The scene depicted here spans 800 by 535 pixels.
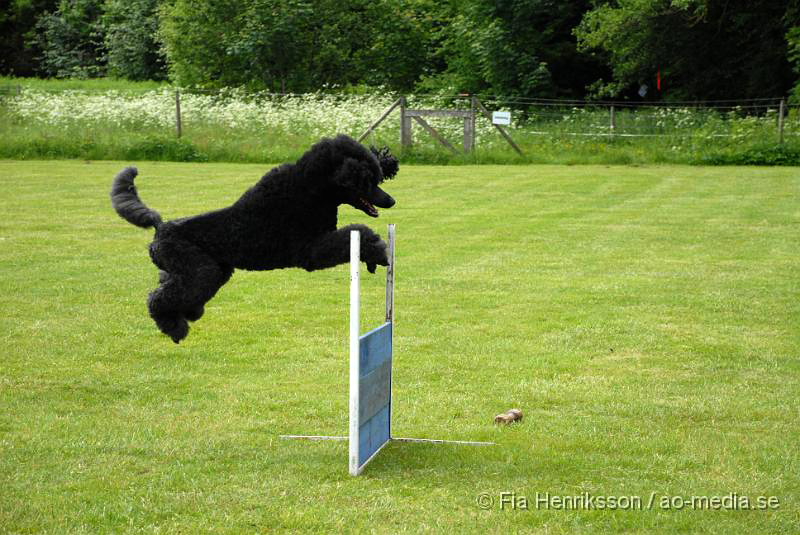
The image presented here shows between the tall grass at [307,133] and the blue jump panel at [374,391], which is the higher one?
the tall grass at [307,133]

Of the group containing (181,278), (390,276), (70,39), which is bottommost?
(390,276)

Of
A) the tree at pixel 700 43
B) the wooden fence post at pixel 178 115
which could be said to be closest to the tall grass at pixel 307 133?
the wooden fence post at pixel 178 115

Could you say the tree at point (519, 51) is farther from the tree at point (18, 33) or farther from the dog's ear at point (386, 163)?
the dog's ear at point (386, 163)

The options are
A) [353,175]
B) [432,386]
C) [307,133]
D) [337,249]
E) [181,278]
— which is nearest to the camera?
[353,175]

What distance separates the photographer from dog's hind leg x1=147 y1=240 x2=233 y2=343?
4.34 m

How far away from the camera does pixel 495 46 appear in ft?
118

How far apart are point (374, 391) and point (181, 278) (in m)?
1.48

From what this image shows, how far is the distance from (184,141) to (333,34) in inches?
620

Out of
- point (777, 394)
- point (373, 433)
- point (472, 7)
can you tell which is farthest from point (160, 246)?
point (472, 7)

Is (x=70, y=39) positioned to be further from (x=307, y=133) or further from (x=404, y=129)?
(x=404, y=129)

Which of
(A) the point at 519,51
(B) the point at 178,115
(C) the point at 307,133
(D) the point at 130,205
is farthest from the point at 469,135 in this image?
(D) the point at 130,205

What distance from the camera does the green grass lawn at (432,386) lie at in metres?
4.87

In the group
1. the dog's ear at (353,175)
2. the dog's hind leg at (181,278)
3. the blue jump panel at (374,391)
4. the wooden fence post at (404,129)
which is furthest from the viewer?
the wooden fence post at (404,129)

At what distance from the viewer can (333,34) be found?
128ft
